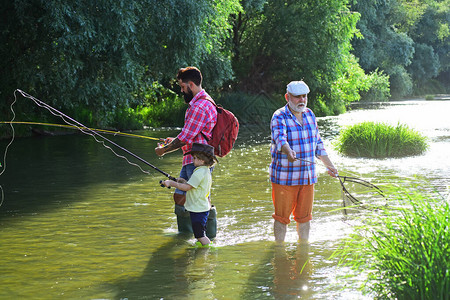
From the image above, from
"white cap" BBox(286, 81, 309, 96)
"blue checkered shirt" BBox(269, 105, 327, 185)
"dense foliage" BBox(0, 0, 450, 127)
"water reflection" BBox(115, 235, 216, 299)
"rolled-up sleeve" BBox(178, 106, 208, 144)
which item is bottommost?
"water reflection" BBox(115, 235, 216, 299)

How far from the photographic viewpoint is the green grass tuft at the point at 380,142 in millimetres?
15219

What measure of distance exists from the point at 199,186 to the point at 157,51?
1419cm

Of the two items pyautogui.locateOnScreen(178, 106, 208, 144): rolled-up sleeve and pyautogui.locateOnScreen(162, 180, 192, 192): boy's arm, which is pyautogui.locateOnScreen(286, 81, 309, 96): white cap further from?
pyautogui.locateOnScreen(162, 180, 192, 192): boy's arm

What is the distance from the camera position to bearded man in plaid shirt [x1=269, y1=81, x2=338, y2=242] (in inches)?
244

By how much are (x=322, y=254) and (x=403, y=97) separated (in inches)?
2327

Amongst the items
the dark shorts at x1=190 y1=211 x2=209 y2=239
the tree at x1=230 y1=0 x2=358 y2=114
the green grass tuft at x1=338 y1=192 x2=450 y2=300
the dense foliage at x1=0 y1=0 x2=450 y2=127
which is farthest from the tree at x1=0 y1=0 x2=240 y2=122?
the green grass tuft at x1=338 y1=192 x2=450 y2=300

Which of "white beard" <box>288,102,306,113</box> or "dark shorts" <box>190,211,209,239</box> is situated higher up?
"white beard" <box>288,102,306,113</box>

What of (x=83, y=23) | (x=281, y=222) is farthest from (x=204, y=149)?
(x=83, y=23)

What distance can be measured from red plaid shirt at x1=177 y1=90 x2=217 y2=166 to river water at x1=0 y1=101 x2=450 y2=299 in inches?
44.9

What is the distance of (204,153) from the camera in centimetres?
644

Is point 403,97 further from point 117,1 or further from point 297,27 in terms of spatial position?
point 117,1

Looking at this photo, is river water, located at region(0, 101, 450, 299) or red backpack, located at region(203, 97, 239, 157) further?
red backpack, located at region(203, 97, 239, 157)

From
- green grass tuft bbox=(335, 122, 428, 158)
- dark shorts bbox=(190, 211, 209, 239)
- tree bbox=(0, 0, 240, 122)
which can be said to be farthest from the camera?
tree bbox=(0, 0, 240, 122)

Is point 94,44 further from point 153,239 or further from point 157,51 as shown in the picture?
point 153,239
